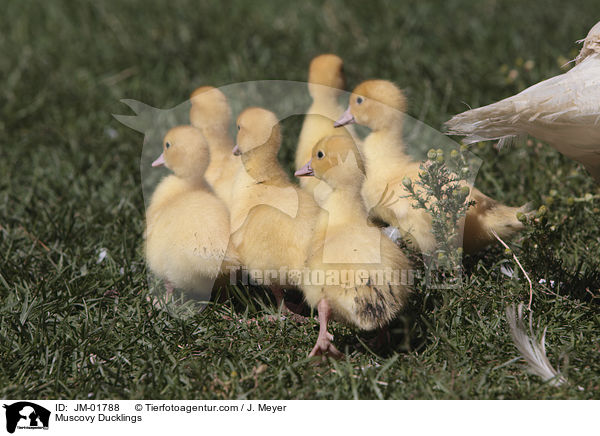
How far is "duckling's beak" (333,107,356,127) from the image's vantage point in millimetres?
3252

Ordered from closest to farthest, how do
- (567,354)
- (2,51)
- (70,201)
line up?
(567,354)
(70,201)
(2,51)

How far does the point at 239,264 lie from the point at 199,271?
0.16 metres

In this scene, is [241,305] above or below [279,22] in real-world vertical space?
below

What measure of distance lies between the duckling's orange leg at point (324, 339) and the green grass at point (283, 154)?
0.05 metres

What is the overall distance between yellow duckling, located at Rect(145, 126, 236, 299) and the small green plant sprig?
71 cm

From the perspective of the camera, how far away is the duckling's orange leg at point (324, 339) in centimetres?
242

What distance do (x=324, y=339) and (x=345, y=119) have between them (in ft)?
3.82

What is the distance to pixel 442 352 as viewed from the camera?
8.30ft

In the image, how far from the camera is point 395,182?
9.70 ft
